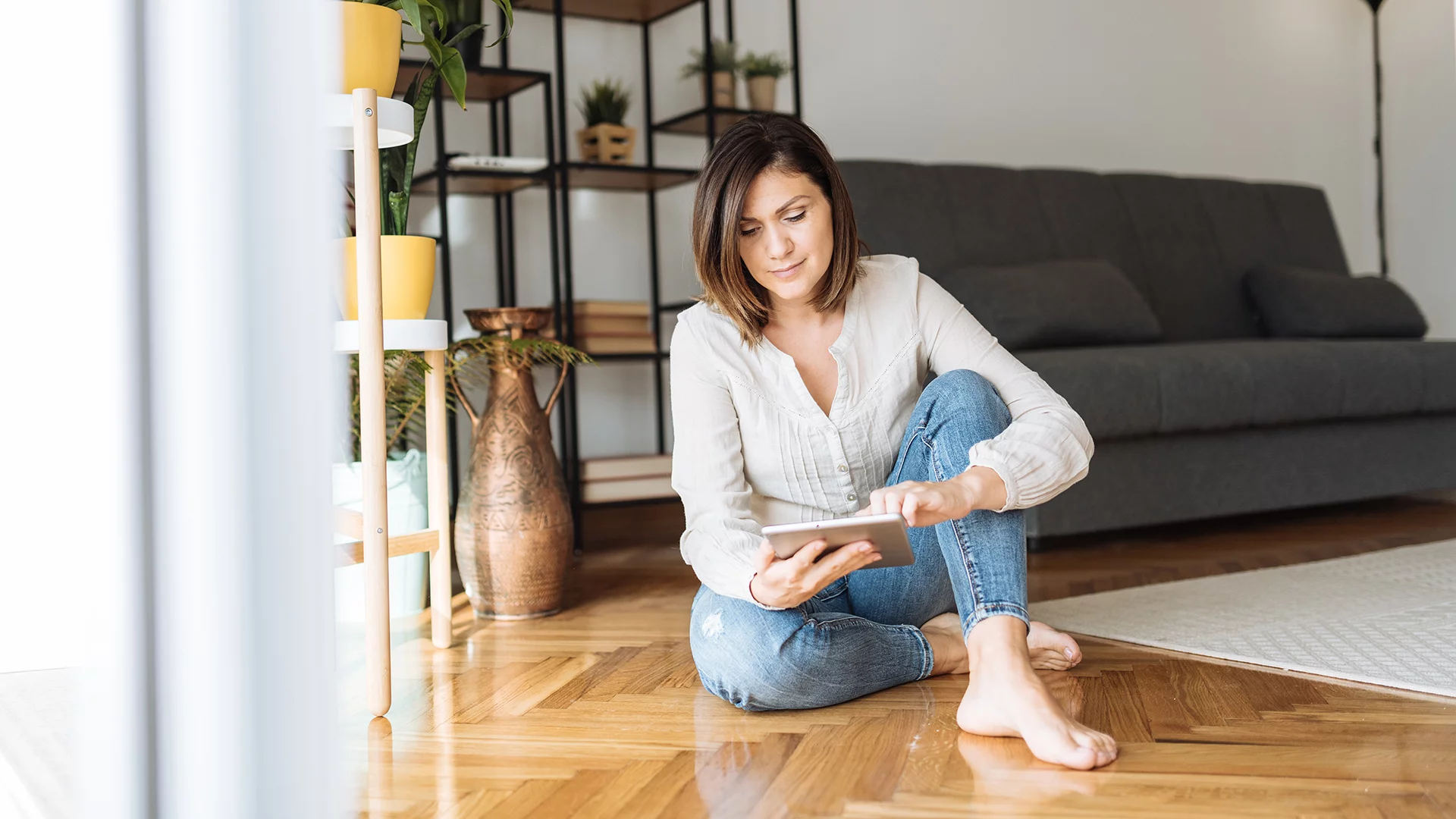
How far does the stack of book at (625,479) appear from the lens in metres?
2.66

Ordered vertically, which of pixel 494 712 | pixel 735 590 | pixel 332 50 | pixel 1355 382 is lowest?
pixel 494 712

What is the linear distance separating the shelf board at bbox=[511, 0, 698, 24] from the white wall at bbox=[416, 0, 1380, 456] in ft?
0.29

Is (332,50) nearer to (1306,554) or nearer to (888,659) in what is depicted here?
(888,659)

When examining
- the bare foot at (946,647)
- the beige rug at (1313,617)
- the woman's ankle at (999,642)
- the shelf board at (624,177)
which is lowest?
the beige rug at (1313,617)

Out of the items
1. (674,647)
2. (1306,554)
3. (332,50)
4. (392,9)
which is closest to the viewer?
(332,50)

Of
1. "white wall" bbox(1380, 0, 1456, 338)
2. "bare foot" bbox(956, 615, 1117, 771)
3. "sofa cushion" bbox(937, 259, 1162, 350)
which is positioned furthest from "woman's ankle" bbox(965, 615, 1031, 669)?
"white wall" bbox(1380, 0, 1456, 338)

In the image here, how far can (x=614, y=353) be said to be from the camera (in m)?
2.67

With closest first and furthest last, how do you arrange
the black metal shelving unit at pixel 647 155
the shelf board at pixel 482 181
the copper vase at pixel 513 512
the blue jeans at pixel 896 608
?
the blue jeans at pixel 896 608 → the copper vase at pixel 513 512 → the shelf board at pixel 482 181 → the black metal shelving unit at pixel 647 155

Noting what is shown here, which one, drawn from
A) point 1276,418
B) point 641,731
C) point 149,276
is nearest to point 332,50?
point 149,276

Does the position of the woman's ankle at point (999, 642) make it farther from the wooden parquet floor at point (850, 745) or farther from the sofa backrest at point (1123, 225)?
the sofa backrest at point (1123, 225)

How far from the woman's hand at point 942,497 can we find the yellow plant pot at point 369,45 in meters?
0.83

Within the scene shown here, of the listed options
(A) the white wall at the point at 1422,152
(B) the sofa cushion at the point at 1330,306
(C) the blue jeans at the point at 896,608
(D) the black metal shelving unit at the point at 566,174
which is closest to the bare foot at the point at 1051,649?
(C) the blue jeans at the point at 896,608

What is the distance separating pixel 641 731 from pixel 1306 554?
1.58m

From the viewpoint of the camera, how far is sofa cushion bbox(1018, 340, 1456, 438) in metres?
2.36
